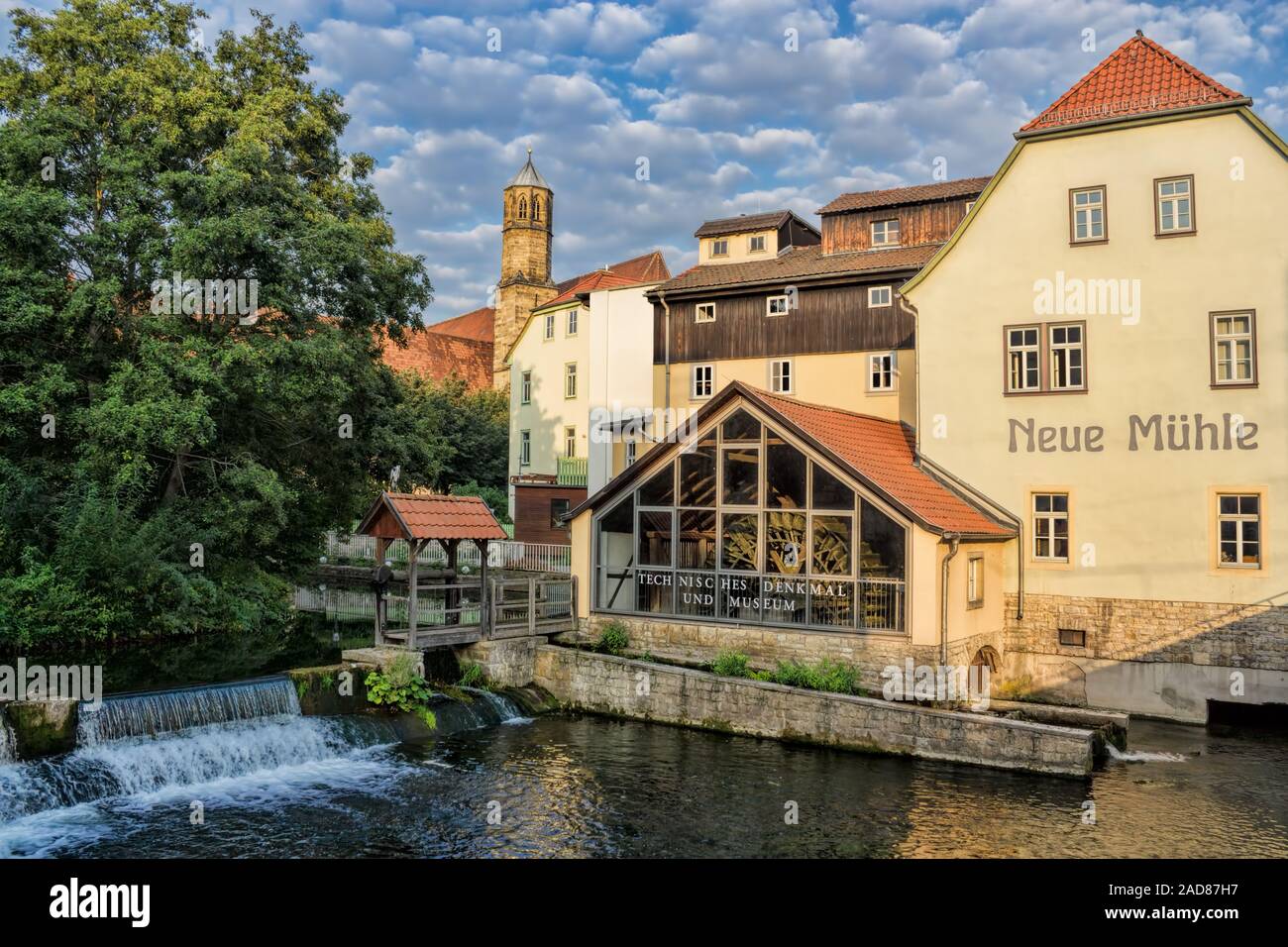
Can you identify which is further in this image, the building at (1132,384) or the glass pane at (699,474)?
the glass pane at (699,474)

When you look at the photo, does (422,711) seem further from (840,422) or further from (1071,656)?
(1071,656)

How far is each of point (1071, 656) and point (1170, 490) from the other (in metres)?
3.61

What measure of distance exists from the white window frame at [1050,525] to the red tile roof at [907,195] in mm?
11855

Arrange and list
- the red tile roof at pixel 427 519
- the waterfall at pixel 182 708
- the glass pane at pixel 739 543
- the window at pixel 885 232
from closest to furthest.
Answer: the waterfall at pixel 182 708
the red tile roof at pixel 427 519
the glass pane at pixel 739 543
the window at pixel 885 232

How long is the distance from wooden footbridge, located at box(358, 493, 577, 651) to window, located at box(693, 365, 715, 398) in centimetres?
1116

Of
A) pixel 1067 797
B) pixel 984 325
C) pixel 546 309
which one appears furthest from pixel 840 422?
pixel 546 309

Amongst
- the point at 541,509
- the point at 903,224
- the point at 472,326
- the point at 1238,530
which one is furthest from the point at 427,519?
the point at 472,326

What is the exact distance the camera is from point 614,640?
64.8 ft

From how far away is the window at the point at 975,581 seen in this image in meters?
18.1

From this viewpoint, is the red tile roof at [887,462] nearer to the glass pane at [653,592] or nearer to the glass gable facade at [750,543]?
the glass gable facade at [750,543]

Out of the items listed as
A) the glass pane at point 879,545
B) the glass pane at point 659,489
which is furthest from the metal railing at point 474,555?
the glass pane at point 879,545

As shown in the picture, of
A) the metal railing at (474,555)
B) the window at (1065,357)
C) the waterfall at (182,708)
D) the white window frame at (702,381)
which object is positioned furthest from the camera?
the metal railing at (474,555)

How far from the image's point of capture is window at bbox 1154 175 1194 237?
1861 cm

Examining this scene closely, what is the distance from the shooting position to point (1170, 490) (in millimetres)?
18516
